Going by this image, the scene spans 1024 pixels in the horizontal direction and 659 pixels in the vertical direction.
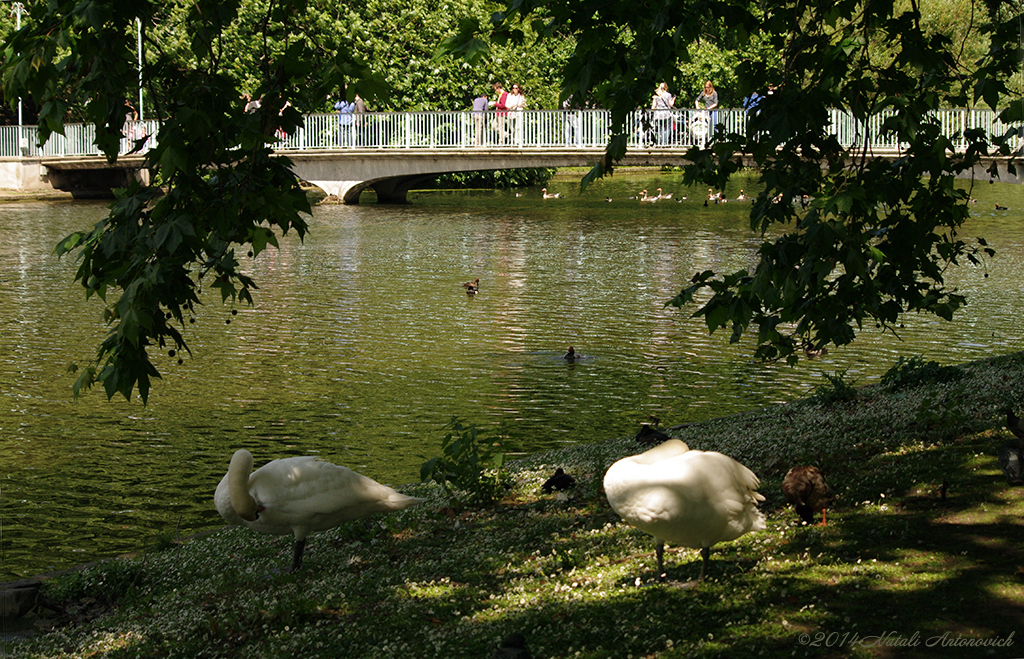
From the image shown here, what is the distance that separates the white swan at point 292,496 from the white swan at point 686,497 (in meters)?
2.33

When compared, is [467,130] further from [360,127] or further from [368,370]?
[368,370]

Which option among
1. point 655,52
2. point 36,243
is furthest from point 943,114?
point 655,52

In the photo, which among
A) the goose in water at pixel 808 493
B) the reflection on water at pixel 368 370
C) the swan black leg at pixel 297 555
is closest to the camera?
the goose in water at pixel 808 493

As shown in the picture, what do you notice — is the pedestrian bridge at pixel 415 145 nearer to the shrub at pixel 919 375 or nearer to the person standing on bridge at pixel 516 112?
the person standing on bridge at pixel 516 112

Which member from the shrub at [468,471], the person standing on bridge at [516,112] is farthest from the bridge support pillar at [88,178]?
the shrub at [468,471]

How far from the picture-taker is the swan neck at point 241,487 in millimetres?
7031

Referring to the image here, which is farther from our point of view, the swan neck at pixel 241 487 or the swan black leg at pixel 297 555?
the swan black leg at pixel 297 555

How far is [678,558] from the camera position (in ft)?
20.6

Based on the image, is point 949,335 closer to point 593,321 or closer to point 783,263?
point 593,321

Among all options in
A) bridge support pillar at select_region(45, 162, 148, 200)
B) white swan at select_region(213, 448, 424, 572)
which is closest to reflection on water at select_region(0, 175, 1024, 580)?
white swan at select_region(213, 448, 424, 572)

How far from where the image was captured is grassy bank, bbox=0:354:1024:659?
194 inches

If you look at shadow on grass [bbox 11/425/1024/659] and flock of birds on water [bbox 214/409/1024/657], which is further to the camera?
flock of birds on water [bbox 214/409/1024/657]

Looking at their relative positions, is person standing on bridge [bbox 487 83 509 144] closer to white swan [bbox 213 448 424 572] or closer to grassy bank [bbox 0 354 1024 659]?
grassy bank [bbox 0 354 1024 659]

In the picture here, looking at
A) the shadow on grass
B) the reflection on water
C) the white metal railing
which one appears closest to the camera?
the shadow on grass
